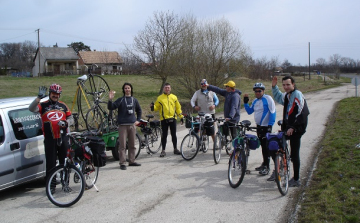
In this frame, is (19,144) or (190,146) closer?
(19,144)

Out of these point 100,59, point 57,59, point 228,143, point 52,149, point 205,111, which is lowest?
point 228,143

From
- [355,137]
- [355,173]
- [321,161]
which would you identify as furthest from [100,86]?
[355,137]

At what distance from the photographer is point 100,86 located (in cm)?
956

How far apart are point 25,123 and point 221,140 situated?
4.54 m

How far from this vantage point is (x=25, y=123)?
6160 millimetres

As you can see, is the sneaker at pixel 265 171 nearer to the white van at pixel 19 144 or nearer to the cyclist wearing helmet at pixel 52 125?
the cyclist wearing helmet at pixel 52 125

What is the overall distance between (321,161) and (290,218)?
3.37 metres

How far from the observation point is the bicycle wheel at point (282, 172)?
556cm

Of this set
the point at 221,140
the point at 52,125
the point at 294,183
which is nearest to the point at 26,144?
the point at 52,125

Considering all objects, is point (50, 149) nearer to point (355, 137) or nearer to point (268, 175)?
point (268, 175)

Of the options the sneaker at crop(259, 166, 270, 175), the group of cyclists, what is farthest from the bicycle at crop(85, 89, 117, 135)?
the sneaker at crop(259, 166, 270, 175)

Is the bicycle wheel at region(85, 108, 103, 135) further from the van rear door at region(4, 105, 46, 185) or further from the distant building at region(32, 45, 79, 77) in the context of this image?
the distant building at region(32, 45, 79, 77)

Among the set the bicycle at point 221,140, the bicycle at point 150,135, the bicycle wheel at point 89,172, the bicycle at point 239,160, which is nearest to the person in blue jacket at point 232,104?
the bicycle at point 221,140

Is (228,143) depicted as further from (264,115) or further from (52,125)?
(52,125)
